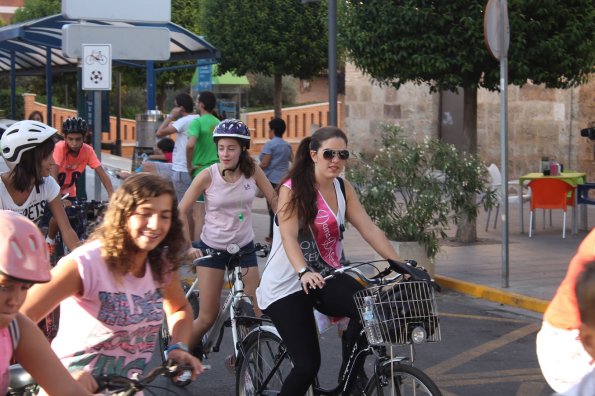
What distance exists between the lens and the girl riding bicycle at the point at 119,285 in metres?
3.76

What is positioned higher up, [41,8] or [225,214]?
[41,8]

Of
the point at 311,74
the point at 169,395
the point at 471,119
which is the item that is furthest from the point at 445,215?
the point at 311,74

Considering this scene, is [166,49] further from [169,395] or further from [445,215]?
[169,395]

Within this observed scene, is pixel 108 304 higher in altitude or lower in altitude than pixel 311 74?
lower

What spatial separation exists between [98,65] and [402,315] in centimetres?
893

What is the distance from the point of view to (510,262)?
12695mm

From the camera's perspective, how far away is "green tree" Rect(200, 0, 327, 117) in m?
25.4

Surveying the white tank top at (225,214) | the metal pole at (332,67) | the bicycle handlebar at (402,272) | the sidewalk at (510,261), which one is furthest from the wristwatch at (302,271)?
the metal pole at (332,67)

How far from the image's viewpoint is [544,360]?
360 cm

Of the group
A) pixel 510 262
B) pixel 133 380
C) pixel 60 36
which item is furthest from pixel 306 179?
pixel 60 36

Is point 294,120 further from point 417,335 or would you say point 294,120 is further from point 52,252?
point 417,335

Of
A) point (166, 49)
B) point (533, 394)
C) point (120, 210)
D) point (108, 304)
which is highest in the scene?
point (166, 49)

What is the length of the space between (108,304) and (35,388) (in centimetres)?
44

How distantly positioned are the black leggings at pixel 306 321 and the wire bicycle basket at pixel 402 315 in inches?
15.2
